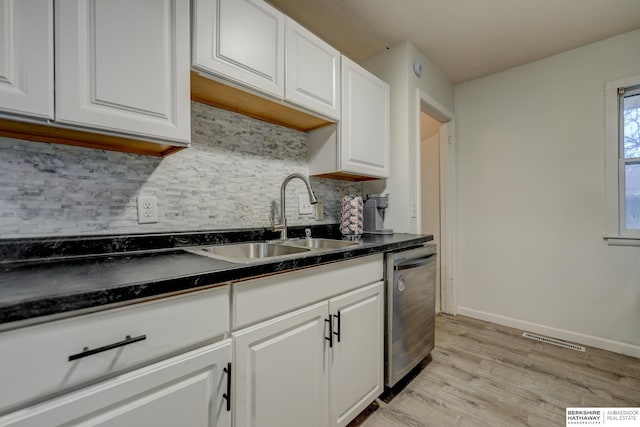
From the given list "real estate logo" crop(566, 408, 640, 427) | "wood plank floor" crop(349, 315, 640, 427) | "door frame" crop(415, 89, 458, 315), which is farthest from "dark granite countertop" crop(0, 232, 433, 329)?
"door frame" crop(415, 89, 458, 315)

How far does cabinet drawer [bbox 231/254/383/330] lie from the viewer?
93 cm

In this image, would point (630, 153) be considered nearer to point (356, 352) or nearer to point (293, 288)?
point (356, 352)

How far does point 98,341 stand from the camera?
65 centimetres

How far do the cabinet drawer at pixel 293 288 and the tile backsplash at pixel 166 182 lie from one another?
2.01ft

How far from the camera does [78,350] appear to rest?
63 centimetres

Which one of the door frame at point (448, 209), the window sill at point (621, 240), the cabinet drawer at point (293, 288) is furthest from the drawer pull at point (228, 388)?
the window sill at point (621, 240)

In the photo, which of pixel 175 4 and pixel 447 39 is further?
pixel 447 39

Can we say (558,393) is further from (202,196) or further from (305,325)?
(202,196)

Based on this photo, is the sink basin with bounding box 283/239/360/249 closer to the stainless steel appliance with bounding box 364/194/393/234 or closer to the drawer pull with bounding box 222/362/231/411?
the stainless steel appliance with bounding box 364/194/393/234

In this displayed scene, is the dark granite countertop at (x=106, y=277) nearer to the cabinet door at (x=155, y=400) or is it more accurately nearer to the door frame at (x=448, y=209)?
the cabinet door at (x=155, y=400)

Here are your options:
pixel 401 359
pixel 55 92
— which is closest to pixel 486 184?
pixel 401 359

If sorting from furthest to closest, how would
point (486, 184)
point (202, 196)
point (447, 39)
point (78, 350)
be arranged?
1. point (486, 184)
2. point (447, 39)
3. point (202, 196)
4. point (78, 350)

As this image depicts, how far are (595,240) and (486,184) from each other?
3.00 feet

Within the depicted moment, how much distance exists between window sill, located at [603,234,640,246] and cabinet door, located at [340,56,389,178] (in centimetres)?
177
